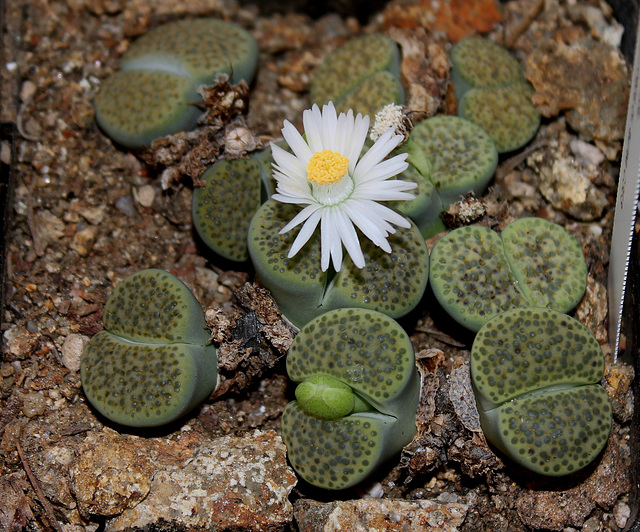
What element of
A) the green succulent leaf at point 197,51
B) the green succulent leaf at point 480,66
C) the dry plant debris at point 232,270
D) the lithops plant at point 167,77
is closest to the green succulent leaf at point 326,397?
the dry plant debris at point 232,270

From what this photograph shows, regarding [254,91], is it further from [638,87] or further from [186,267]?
[638,87]

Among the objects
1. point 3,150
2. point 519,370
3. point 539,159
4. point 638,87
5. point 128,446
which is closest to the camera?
point 519,370

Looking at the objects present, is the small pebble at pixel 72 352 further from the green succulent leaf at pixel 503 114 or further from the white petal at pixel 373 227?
the green succulent leaf at pixel 503 114

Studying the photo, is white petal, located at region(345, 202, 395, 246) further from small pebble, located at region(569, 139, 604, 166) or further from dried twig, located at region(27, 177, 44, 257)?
dried twig, located at region(27, 177, 44, 257)

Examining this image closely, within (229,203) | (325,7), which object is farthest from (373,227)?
(325,7)

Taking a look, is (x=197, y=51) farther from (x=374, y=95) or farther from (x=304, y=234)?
(x=304, y=234)

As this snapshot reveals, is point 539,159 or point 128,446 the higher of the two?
point 539,159

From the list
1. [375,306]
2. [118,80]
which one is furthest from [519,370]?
[118,80]
